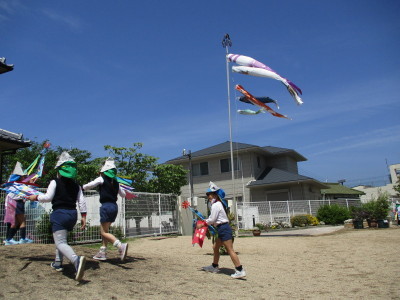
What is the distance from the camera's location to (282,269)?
7223 mm

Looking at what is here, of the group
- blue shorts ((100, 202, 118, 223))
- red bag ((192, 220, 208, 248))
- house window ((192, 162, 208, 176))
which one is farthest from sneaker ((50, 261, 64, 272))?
house window ((192, 162, 208, 176))

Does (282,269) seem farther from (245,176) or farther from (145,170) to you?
(245,176)

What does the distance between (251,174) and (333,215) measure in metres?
6.79

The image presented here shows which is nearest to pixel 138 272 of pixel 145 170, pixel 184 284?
pixel 184 284

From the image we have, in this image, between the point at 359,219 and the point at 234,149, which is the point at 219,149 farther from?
the point at 359,219

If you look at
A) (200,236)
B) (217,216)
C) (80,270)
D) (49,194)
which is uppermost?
(49,194)

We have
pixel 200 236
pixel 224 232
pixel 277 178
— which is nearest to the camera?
pixel 224 232

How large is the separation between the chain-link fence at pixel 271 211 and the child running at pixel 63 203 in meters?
16.5

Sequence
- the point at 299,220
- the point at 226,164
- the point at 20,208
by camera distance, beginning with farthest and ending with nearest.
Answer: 1. the point at 226,164
2. the point at 299,220
3. the point at 20,208

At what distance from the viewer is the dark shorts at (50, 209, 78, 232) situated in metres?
4.93

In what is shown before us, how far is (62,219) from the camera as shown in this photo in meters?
4.95

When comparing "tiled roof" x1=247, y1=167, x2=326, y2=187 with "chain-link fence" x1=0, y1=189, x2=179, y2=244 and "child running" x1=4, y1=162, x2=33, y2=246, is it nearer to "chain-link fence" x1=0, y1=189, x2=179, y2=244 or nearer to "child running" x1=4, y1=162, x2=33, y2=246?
"chain-link fence" x1=0, y1=189, x2=179, y2=244

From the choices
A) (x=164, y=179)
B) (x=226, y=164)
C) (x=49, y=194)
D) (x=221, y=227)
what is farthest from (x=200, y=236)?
(x=226, y=164)

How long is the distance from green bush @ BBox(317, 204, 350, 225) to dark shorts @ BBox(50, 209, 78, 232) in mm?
21570
